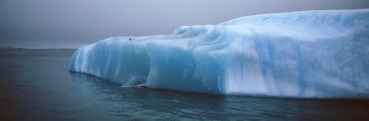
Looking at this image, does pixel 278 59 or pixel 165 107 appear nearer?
pixel 165 107

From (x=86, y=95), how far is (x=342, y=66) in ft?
20.2

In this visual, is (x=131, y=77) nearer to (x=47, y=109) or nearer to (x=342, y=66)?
(x=47, y=109)

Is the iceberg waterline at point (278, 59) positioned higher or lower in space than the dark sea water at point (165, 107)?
higher

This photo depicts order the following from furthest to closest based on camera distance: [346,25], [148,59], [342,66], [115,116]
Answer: [148,59] < [346,25] < [342,66] < [115,116]

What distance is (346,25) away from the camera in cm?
596

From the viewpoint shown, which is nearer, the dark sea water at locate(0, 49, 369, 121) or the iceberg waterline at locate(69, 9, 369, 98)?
the dark sea water at locate(0, 49, 369, 121)

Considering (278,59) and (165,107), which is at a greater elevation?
(278,59)

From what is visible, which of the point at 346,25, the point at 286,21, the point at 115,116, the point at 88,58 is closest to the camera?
the point at 115,116

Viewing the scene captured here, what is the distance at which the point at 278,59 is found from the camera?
583cm

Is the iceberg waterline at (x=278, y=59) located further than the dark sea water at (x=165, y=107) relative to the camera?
Yes

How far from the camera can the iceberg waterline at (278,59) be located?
18.2ft

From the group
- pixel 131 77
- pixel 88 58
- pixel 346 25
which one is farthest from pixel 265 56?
pixel 88 58

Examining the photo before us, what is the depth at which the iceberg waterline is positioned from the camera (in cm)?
555

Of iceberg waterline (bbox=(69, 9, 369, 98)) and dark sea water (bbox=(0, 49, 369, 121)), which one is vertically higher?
iceberg waterline (bbox=(69, 9, 369, 98))
